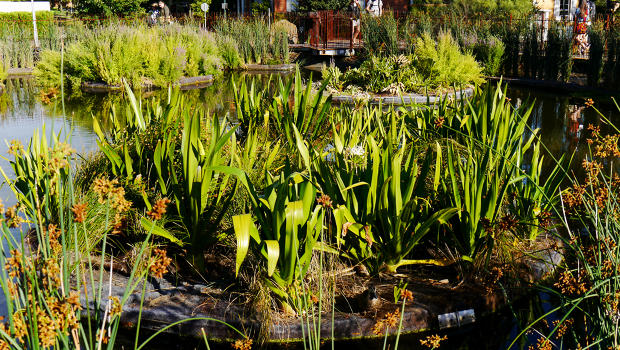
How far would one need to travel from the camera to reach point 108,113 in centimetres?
1050

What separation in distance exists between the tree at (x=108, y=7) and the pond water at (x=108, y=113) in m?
17.0

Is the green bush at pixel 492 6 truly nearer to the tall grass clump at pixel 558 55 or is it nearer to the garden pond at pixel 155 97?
the tall grass clump at pixel 558 55

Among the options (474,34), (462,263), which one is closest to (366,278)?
(462,263)

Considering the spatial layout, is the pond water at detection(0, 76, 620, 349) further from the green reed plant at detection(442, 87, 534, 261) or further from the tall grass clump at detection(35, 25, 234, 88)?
the green reed plant at detection(442, 87, 534, 261)

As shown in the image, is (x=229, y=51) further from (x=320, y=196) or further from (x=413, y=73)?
(x=320, y=196)

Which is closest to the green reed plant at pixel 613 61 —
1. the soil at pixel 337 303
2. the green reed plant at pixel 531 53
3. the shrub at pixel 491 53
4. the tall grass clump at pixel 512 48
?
the green reed plant at pixel 531 53

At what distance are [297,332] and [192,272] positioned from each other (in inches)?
35.5

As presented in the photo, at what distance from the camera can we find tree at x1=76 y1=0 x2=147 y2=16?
30.4 m

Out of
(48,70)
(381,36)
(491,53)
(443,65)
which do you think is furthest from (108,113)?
(491,53)

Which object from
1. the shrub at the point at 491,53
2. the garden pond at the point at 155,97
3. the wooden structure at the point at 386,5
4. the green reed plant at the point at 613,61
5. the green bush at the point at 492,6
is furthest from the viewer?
the wooden structure at the point at 386,5

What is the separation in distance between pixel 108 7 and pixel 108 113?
21870 millimetres

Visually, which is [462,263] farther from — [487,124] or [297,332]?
[487,124]

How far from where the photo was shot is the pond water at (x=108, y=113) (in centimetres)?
799

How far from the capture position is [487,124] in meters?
5.20
